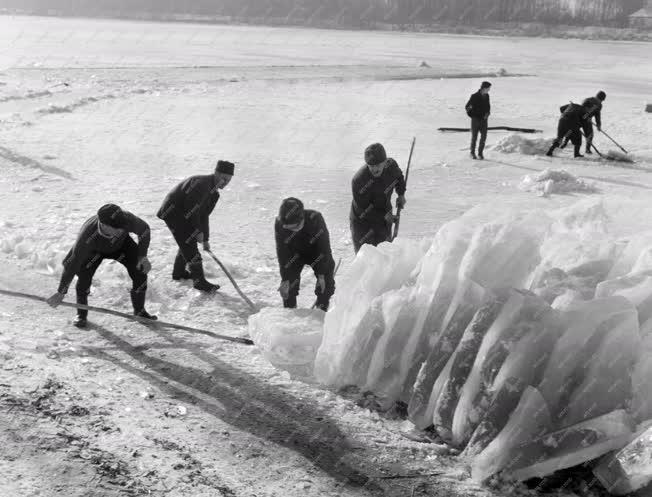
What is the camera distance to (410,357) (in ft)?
16.2

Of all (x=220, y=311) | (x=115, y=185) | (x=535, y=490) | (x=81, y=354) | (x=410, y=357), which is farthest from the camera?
(x=115, y=185)

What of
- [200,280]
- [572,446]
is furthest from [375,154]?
[572,446]

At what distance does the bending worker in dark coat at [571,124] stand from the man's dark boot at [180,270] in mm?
8689

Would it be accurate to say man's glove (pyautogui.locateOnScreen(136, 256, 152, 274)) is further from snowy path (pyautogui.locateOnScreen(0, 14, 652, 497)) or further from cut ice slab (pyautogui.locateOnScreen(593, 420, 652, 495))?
cut ice slab (pyautogui.locateOnScreen(593, 420, 652, 495))

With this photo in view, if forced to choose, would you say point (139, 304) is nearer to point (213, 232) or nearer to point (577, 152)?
point (213, 232)

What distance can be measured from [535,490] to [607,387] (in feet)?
2.36

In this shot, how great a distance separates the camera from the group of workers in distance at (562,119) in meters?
12.9

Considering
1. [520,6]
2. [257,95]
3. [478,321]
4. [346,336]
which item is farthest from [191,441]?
[520,6]

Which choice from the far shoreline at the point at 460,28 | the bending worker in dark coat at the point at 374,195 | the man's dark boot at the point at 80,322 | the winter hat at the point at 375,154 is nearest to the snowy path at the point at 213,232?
the man's dark boot at the point at 80,322

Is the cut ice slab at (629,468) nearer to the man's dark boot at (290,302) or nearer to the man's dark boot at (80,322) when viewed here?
the man's dark boot at (290,302)

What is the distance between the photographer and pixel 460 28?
243ft

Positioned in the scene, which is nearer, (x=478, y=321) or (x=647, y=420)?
(x=647, y=420)

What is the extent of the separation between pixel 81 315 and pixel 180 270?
130 cm

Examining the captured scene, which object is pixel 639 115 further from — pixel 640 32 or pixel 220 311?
pixel 640 32
